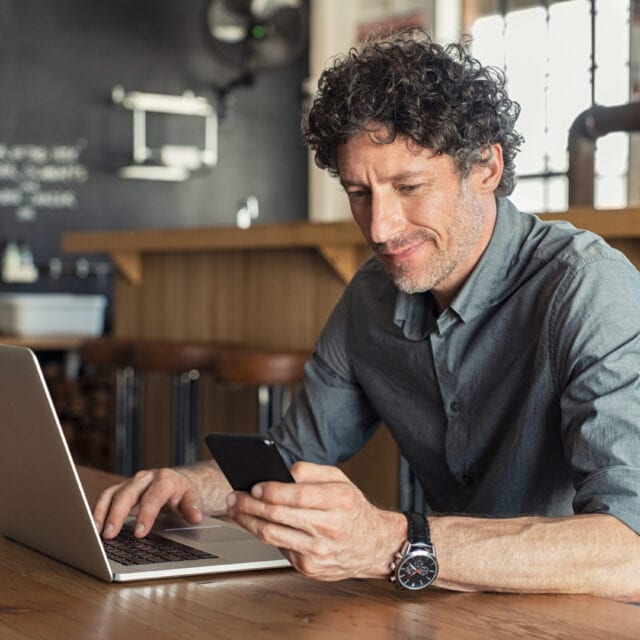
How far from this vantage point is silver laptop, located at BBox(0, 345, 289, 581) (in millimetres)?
1171

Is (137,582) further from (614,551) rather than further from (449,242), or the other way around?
(449,242)

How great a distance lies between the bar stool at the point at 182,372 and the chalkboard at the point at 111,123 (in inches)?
85.9

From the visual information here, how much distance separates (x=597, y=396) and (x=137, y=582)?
549 mm

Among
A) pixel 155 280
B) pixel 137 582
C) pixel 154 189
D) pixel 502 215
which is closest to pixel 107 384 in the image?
pixel 155 280

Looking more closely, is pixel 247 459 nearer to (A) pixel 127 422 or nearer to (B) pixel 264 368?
(B) pixel 264 368

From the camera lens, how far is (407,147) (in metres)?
1.50

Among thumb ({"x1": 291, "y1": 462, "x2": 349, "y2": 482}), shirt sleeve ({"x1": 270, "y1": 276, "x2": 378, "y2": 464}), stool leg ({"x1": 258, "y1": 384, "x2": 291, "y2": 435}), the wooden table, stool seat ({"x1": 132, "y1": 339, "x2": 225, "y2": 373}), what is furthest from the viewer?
stool seat ({"x1": 132, "y1": 339, "x2": 225, "y2": 373})

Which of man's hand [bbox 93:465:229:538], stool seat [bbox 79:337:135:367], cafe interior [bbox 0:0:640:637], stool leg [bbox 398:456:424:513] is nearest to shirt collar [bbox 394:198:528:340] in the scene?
man's hand [bbox 93:465:229:538]

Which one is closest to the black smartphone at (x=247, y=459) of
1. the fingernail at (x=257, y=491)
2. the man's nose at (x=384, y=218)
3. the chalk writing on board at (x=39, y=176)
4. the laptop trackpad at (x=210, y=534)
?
the fingernail at (x=257, y=491)

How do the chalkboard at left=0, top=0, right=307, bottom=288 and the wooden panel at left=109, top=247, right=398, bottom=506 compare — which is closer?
the wooden panel at left=109, top=247, right=398, bottom=506

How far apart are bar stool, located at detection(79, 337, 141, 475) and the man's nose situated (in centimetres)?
258

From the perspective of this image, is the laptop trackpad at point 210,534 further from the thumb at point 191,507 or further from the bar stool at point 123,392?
the bar stool at point 123,392

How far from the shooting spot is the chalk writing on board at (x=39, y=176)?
20.4ft

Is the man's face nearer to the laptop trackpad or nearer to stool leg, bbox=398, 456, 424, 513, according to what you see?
the laptop trackpad
